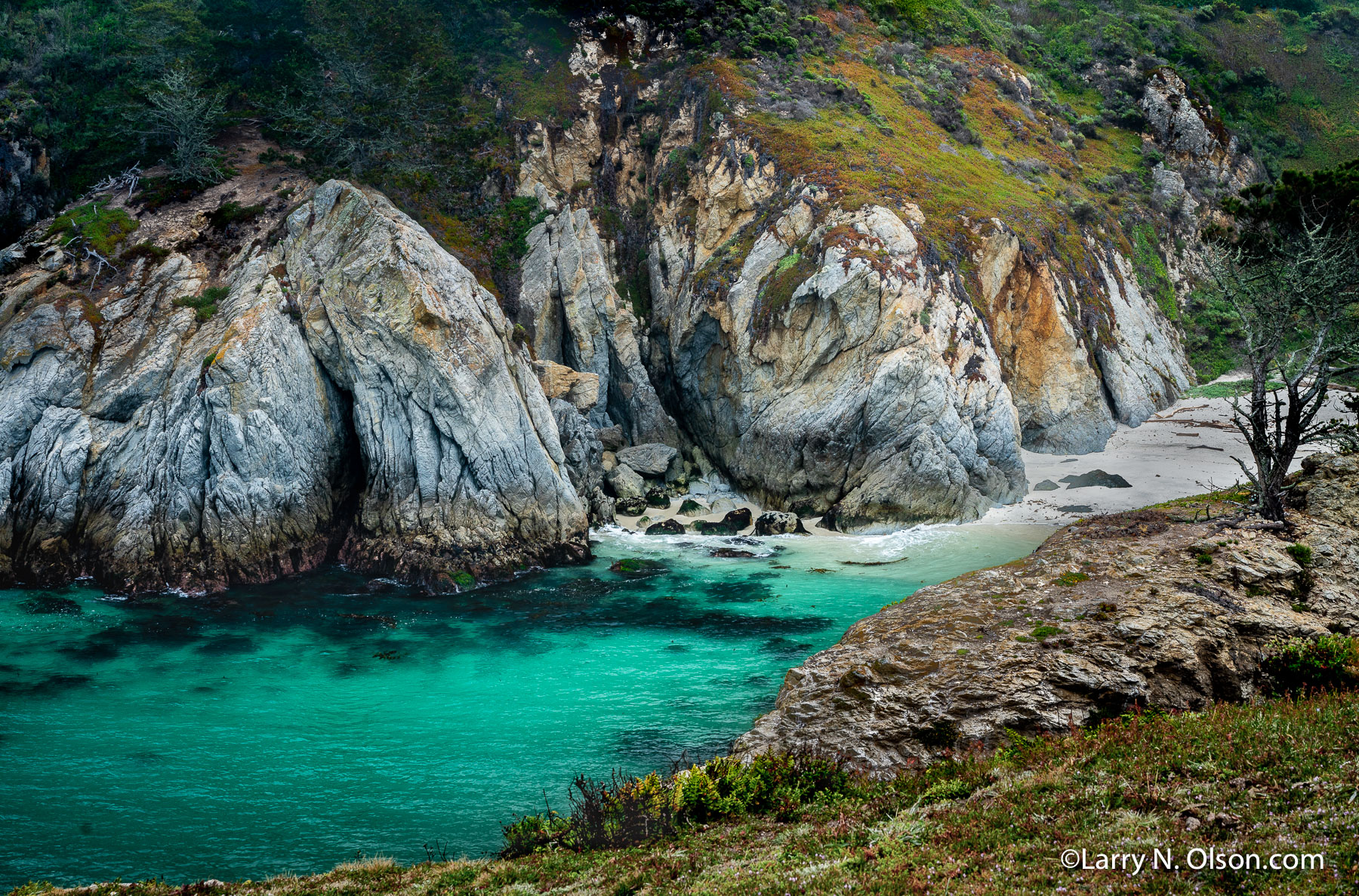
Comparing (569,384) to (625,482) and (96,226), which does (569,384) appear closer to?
(625,482)

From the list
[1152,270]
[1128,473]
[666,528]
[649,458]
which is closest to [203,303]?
[649,458]

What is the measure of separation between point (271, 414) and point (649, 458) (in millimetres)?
18211

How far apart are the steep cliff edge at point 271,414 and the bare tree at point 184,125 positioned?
366cm

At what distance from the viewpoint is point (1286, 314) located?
18375 mm

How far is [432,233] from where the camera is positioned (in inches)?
1569

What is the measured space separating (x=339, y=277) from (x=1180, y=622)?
3151 cm

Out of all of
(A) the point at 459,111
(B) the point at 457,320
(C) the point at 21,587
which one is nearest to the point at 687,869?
(B) the point at 457,320

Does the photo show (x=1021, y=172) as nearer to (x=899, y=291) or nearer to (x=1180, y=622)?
(x=899, y=291)

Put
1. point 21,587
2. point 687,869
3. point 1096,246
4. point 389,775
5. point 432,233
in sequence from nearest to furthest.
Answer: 1. point 687,869
2. point 389,775
3. point 21,587
4. point 432,233
5. point 1096,246

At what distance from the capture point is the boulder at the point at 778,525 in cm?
3441

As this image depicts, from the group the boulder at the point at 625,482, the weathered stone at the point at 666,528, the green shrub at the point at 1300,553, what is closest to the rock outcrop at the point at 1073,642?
the green shrub at the point at 1300,553

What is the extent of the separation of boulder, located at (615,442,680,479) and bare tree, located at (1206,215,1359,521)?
26.1m

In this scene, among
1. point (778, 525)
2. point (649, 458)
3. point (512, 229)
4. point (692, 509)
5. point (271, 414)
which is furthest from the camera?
point (512, 229)

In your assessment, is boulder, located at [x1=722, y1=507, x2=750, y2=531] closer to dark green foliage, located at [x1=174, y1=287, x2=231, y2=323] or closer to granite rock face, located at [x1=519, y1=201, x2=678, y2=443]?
granite rock face, located at [x1=519, y1=201, x2=678, y2=443]
